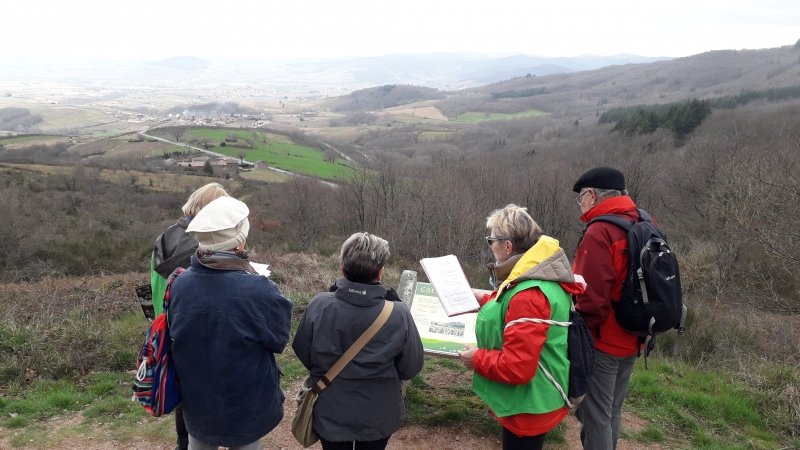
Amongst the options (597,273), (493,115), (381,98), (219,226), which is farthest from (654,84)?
(219,226)

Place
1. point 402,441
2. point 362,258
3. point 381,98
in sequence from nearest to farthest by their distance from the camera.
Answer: point 362,258 < point 402,441 < point 381,98

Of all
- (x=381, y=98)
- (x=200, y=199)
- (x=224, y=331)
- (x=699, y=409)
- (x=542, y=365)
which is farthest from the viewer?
(x=381, y=98)

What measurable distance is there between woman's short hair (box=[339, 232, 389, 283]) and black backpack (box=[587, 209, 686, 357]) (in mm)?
1486

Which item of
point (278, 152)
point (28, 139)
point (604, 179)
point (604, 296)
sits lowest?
point (278, 152)

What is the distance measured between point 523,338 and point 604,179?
1281 millimetres

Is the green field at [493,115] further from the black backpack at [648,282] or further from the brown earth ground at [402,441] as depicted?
the black backpack at [648,282]

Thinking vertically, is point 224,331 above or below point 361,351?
above

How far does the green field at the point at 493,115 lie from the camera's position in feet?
347

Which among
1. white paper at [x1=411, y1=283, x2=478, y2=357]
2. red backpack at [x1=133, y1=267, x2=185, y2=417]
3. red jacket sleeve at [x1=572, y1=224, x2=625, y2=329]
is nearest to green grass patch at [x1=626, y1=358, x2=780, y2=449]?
white paper at [x1=411, y1=283, x2=478, y2=357]

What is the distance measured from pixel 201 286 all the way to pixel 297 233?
29.0 metres

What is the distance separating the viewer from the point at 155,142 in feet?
211

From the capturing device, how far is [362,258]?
2.66 m

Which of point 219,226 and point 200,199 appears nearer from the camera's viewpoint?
point 219,226

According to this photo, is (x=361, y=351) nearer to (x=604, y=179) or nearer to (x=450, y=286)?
(x=450, y=286)
